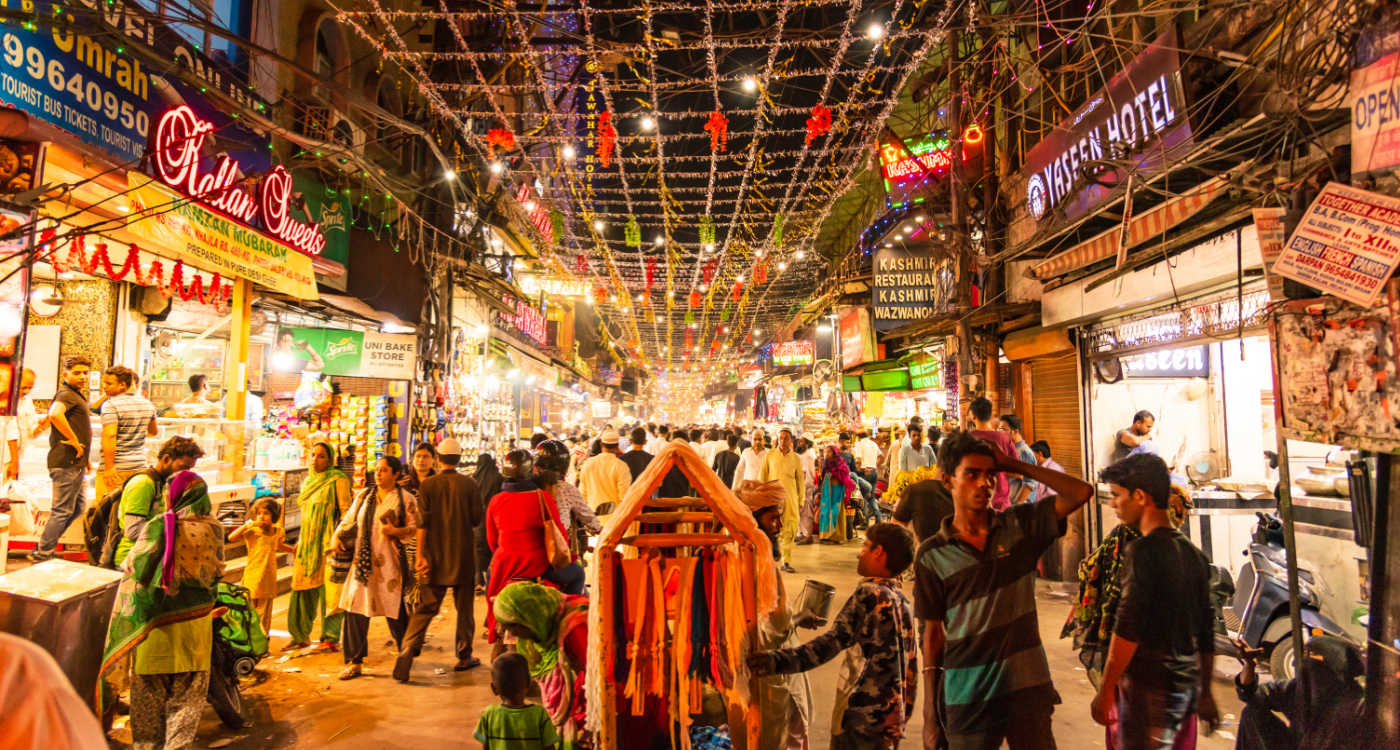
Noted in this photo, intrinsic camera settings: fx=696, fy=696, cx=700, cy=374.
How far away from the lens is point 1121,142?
22.2 ft

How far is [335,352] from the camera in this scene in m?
11.4

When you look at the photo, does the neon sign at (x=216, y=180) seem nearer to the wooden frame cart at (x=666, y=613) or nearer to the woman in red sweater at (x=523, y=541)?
the woman in red sweater at (x=523, y=541)

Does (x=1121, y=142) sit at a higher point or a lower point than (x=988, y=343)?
higher

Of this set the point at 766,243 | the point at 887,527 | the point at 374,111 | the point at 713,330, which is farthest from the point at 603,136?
the point at 713,330

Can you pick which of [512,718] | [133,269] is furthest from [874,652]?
[133,269]

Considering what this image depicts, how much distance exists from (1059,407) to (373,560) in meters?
9.02

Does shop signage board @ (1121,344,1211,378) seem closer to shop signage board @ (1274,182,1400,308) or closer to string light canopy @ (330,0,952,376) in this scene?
string light canopy @ (330,0,952,376)

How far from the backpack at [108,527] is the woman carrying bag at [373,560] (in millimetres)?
1405

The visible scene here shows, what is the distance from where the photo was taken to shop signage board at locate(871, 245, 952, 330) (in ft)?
40.9

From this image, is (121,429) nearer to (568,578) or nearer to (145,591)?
(145,591)

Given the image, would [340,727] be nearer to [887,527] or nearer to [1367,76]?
[887,527]

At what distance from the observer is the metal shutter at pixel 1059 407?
31.0 feet

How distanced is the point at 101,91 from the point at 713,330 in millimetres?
33242

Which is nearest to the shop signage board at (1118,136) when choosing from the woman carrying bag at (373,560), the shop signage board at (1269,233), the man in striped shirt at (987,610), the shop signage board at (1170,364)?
the shop signage board at (1269,233)
